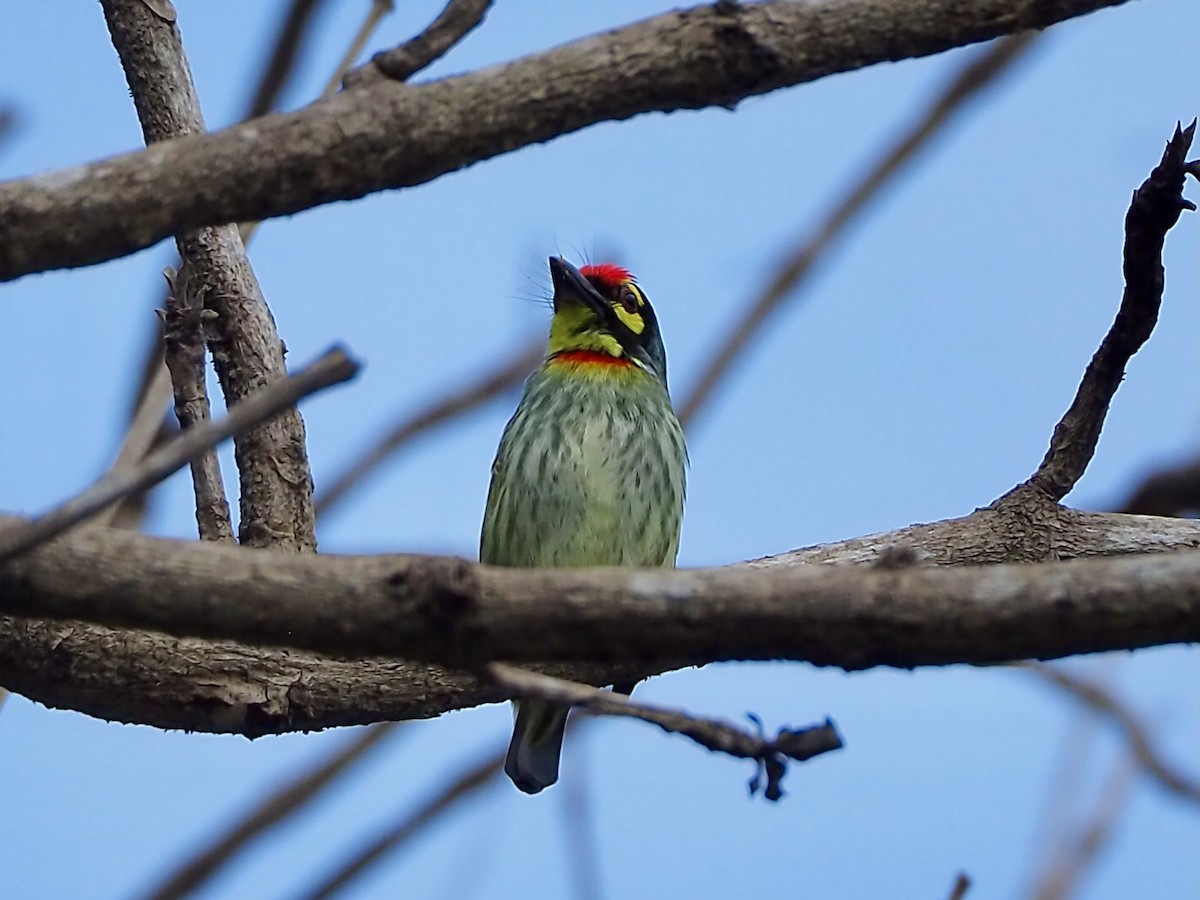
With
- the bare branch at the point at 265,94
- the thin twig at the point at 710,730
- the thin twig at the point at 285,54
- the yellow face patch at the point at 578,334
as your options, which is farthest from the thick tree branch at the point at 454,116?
the yellow face patch at the point at 578,334

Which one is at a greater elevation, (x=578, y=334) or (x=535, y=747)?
(x=578, y=334)

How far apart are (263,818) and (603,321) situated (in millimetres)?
2125

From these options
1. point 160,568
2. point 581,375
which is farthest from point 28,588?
point 581,375

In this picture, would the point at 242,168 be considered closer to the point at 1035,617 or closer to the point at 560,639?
the point at 560,639

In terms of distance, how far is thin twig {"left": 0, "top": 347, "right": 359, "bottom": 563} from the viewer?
1810mm

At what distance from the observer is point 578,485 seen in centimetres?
495

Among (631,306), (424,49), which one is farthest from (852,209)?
(424,49)

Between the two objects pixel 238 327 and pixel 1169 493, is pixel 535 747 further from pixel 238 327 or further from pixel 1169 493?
pixel 1169 493

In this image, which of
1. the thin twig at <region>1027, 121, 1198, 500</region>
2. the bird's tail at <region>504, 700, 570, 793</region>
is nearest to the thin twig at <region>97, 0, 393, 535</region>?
the bird's tail at <region>504, 700, 570, 793</region>

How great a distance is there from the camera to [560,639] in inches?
79.8

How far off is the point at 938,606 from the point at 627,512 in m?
2.97

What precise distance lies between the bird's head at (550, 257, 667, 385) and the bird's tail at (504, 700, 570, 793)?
1326mm

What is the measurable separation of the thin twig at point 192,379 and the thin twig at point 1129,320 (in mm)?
2267

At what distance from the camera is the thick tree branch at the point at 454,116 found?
232cm
